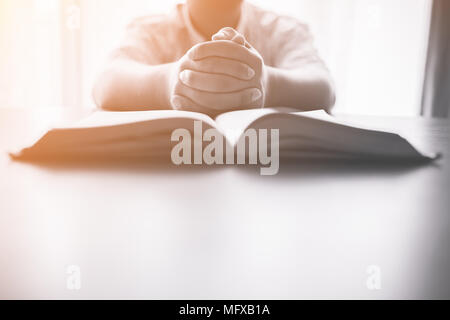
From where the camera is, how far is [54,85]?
4.96 feet

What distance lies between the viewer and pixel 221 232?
8.0 inches

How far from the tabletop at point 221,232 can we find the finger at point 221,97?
0.11 metres

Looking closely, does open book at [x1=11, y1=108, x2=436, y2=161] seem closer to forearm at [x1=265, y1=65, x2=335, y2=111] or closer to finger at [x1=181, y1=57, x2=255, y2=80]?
finger at [x1=181, y1=57, x2=255, y2=80]

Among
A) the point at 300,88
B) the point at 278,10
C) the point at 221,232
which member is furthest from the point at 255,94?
the point at 278,10

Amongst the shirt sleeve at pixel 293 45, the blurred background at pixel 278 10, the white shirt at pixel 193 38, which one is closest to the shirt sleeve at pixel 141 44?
the white shirt at pixel 193 38

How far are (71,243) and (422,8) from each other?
1793 mm

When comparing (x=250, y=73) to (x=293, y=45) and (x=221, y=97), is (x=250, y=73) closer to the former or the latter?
(x=221, y=97)

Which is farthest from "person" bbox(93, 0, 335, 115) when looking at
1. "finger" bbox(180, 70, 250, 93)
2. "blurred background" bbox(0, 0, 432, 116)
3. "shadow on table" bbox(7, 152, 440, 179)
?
"blurred background" bbox(0, 0, 432, 116)

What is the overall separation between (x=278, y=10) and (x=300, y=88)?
0.91 meters

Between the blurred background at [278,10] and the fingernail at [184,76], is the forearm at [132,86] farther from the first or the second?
the blurred background at [278,10]

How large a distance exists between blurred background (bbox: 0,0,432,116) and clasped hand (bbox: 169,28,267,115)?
1030mm
